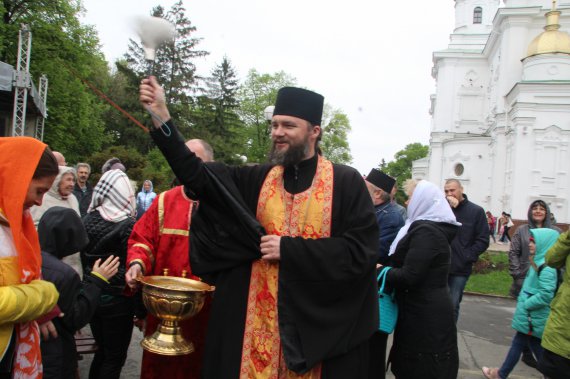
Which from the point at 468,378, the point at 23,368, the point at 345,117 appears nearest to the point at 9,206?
the point at 23,368

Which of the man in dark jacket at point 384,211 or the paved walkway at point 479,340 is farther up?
the man in dark jacket at point 384,211

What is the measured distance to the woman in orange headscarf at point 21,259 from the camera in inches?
82.4

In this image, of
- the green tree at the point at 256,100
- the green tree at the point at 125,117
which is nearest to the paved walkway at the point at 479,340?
the green tree at the point at 125,117

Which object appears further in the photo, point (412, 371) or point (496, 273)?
point (496, 273)

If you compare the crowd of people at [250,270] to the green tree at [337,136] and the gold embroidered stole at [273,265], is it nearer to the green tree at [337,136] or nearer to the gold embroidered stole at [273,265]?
the gold embroidered stole at [273,265]

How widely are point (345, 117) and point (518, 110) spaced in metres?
25.8

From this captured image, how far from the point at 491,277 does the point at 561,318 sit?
10.5 meters

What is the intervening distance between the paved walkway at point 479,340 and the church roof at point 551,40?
82.6ft

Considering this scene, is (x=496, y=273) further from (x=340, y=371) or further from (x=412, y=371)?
(x=340, y=371)

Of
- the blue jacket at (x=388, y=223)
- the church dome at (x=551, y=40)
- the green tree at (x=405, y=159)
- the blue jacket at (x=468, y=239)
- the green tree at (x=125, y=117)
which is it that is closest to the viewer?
the blue jacket at (x=388, y=223)

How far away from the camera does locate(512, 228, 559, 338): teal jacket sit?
185 inches

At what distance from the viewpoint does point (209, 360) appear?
105 inches

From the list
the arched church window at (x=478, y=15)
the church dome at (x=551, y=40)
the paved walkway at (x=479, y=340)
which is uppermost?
the arched church window at (x=478, y=15)

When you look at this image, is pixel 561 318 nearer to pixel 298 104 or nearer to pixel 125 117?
pixel 298 104
